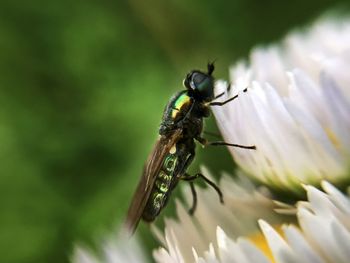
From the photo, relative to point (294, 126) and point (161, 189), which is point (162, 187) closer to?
point (161, 189)

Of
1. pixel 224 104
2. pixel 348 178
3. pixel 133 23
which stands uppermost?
pixel 133 23

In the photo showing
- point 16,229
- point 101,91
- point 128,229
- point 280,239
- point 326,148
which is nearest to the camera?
point 280,239

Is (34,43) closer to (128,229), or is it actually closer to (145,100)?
(145,100)

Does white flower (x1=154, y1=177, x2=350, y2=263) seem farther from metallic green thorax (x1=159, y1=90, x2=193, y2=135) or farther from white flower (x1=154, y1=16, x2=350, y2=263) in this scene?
metallic green thorax (x1=159, y1=90, x2=193, y2=135)

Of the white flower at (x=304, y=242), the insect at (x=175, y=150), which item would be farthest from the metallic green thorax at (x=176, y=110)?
the white flower at (x=304, y=242)

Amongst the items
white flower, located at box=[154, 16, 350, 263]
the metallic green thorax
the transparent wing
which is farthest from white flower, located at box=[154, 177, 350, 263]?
the metallic green thorax

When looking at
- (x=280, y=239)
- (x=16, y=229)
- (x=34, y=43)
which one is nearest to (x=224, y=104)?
(x=280, y=239)
